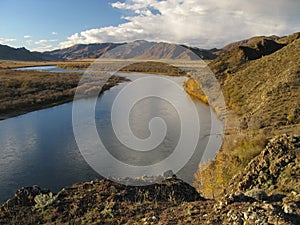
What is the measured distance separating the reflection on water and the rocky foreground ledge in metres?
5.51

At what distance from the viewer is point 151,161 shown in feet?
50.5

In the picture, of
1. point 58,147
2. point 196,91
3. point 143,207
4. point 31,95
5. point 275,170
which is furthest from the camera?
point 196,91

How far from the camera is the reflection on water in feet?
45.2

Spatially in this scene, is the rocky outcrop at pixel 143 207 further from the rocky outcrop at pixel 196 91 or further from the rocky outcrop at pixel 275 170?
the rocky outcrop at pixel 196 91

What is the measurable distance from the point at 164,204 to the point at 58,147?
13148 millimetres

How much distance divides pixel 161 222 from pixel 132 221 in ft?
2.10

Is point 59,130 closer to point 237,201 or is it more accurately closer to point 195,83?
point 237,201

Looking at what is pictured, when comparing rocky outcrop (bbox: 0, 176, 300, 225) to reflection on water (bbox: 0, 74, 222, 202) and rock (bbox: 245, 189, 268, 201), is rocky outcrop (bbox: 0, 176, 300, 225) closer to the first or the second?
rock (bbox: 245, 189, 268, 201)

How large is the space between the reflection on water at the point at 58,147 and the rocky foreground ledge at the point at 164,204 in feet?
18.1

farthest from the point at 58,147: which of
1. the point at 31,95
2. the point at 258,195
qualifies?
the point at 31,95

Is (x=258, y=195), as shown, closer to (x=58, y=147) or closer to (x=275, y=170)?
(x=275, y=170)

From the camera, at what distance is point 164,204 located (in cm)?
621

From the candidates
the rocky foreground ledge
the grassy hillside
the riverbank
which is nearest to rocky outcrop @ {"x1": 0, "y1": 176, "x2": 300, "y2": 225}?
the rocky foreground ledge

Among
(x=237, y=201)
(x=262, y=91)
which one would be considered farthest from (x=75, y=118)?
(x=237, y=201)
